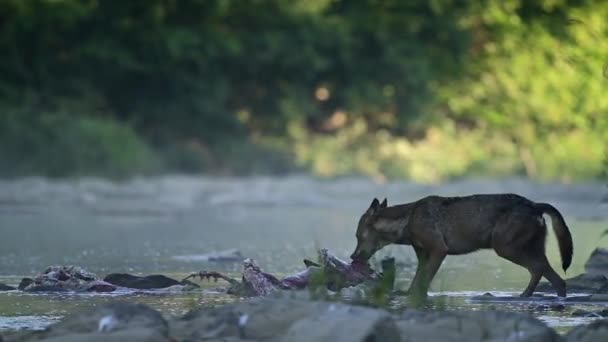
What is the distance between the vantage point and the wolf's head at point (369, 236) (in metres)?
11.4

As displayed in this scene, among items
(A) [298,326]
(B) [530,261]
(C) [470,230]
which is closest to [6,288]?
(C) [470,230]

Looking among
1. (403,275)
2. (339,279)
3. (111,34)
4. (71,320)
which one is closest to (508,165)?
(111,34)

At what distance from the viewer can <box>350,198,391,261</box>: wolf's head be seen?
11445 millimetres

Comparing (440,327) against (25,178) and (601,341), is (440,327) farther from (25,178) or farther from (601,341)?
(25,178)

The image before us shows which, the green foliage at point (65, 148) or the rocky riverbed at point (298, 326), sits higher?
the green foliage at point (65, 148)

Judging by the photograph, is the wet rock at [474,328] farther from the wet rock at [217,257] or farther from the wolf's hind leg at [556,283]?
the wet rock at [217,257]

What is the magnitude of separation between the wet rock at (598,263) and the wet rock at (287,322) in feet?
16.7

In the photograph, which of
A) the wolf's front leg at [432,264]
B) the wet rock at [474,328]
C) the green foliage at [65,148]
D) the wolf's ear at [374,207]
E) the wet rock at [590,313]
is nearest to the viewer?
the wet rock at [474,328]

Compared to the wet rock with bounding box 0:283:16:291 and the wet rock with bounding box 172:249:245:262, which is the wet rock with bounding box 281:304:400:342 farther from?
the wet rock with bounding box 172:249:245:262

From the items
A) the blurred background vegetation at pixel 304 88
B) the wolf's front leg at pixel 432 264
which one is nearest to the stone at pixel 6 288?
the wolf's front leg at pixel 432 264

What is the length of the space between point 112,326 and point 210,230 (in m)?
12.2

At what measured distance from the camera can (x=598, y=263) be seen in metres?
13.2

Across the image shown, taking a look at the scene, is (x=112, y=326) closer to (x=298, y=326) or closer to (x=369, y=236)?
(x=298, y=326)

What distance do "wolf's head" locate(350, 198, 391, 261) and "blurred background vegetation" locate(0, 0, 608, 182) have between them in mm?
19065
